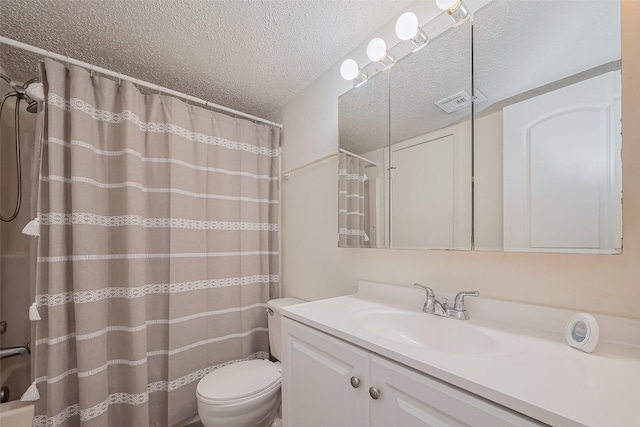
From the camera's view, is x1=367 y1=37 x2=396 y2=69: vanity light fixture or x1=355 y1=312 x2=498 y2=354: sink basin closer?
x1=355 y1=312 x2=498 y2=354: sink basin

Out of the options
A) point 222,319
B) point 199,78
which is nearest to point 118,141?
point 199,78

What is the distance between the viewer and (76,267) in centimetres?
131

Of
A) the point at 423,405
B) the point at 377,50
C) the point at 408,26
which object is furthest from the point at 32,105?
the point at 423,405

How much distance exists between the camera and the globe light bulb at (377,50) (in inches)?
49.7

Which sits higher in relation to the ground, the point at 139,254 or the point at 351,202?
the point at 351,202

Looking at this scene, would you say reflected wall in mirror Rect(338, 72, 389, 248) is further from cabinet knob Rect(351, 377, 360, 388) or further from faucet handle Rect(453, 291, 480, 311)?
cabinet knob Rect(351, 377, 360, 388)

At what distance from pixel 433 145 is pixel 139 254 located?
1.59m

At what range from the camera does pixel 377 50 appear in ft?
4.18

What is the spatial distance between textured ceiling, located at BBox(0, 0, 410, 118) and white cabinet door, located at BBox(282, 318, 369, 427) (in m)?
1.43

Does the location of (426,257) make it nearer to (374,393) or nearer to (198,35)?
(374,393)

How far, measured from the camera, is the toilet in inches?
49.5

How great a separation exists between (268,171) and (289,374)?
145 centimetres

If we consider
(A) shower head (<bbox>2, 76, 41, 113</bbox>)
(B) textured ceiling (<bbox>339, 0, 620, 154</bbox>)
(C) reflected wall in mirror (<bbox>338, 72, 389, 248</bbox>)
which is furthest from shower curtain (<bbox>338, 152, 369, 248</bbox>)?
(A) shower head (<bbox>2, 76, 41, 113</bbox>)

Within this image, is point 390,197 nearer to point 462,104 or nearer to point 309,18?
point 462,104
